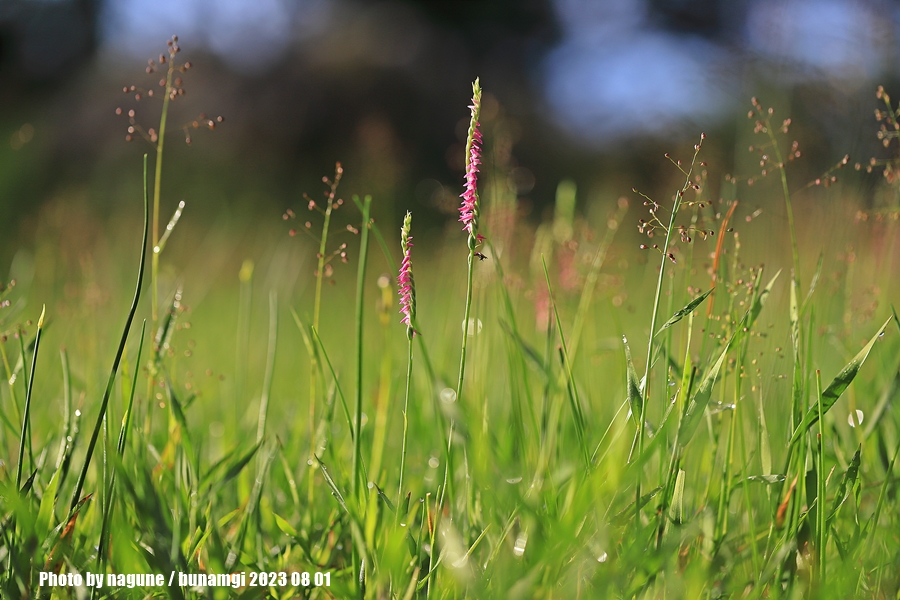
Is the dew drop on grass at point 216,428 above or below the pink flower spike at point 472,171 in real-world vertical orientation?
below

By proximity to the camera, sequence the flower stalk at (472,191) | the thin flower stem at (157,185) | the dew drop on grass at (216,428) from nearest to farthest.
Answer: the flower stalk at (472,191)
the thin flower stem at (157,185)
the dew drop on grass at (216,428)

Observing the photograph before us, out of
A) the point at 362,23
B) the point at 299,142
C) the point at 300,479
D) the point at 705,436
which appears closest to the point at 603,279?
the point at 705,436

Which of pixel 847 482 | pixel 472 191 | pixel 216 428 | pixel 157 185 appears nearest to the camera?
pixel 472 191

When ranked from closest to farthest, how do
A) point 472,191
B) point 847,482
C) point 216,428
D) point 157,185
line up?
point 472,191
point 847,482
point 157,185
point 216,428

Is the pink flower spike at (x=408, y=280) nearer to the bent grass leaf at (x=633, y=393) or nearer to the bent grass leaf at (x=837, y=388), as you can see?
the bent grass leaf at (x=633, y=393)

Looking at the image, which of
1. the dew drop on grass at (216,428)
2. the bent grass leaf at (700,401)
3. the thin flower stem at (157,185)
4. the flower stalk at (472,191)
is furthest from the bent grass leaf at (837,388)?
the dew drop on grass at (216,428)

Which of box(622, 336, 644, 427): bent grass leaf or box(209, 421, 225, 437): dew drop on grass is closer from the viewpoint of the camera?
box(622, 336, 644, 427): bent grass leaf

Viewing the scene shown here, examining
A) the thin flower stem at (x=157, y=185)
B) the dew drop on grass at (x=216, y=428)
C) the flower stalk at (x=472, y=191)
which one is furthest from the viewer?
the dew drop on grass at (x=216, y=428)

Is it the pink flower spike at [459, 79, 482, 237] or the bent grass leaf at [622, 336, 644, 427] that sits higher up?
the pink flower spike at [459, 79, 482, 237]

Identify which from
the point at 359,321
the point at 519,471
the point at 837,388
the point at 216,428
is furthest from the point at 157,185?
the point at 216,428

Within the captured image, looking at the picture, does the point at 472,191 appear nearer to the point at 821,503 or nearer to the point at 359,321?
the point at 359,321

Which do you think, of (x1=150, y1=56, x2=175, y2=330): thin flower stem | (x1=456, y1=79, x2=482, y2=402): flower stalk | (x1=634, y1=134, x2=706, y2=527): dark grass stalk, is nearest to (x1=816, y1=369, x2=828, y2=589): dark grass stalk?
(x1=634, y1=134, x2=706, y2=527): dark grass stalk

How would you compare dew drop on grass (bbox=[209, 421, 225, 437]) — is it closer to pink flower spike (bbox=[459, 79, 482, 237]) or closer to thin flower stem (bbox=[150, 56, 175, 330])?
thin flower stem (bbox=[150, 56, 175, 330])

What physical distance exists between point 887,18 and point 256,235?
468cm
